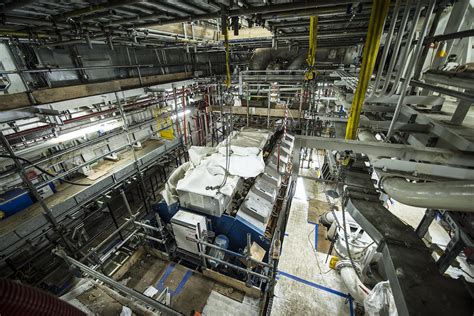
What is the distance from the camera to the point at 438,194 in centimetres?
121

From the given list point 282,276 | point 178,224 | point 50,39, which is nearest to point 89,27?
point 50,39

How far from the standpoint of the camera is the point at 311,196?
867 centimetres

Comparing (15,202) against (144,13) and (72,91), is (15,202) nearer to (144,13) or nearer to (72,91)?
(72,91)

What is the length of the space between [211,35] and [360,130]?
231 inches

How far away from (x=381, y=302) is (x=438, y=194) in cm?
418

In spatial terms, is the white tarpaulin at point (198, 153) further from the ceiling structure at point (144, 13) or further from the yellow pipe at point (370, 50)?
the yellow pipe at point (370, 50)

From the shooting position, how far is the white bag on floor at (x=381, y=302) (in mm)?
3771

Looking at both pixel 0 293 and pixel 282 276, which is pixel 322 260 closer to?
pixel 282 276

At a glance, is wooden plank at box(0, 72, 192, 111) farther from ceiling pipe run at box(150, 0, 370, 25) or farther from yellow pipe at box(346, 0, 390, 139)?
yellow pipe at box(346, 0, 390, 139)

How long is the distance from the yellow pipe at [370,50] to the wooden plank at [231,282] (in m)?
4.52

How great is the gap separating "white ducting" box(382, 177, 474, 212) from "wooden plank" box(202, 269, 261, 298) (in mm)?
4509

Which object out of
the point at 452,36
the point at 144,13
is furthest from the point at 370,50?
the point at 144,13

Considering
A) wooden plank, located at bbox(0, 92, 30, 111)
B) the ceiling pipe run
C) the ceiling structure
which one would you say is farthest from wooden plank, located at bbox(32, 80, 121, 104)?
the ceiling pipe run

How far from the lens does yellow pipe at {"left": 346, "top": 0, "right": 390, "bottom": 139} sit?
1.62 meters
